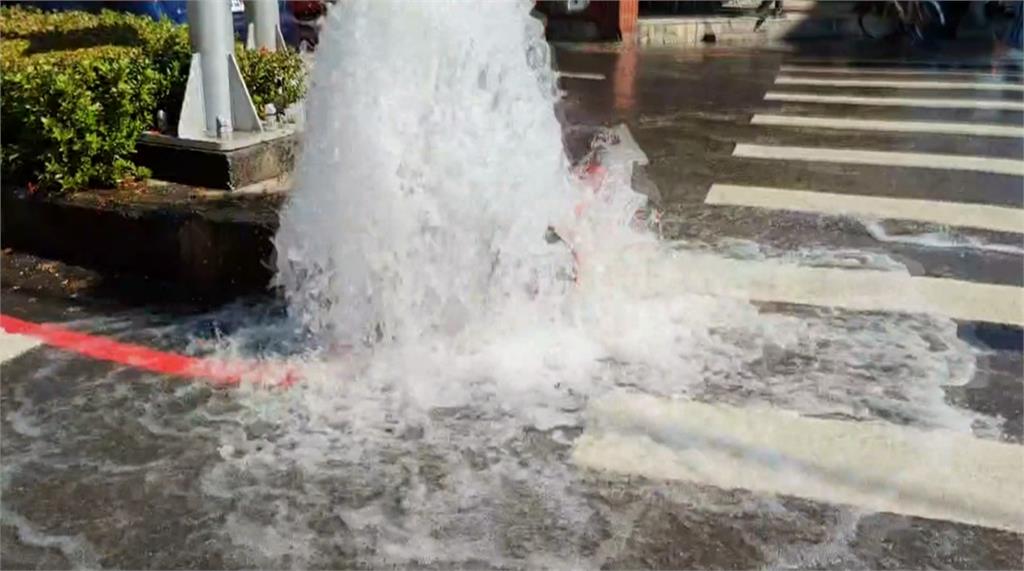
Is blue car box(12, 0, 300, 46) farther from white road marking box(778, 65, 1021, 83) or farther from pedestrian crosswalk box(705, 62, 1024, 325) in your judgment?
white road marking box(778, 65, 1021, 83)

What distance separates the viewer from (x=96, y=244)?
5457 mm

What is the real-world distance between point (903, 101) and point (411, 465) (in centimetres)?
885

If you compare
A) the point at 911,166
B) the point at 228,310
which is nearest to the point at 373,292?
the point at 228,310

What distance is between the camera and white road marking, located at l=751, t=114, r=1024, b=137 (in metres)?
8.99

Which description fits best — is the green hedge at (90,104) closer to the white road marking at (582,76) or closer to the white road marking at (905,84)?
the white road marking at (582,76)

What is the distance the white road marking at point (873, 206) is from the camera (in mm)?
6371

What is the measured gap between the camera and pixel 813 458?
354 cm

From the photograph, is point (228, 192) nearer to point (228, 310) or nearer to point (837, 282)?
point (228, 310)

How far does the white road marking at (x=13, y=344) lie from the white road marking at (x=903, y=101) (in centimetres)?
819

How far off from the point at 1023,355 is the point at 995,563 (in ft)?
5.69

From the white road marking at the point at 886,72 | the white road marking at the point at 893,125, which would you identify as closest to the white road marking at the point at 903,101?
the white road marking at the point at 893,125

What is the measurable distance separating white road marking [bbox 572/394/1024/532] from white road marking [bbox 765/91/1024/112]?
24.9 feet

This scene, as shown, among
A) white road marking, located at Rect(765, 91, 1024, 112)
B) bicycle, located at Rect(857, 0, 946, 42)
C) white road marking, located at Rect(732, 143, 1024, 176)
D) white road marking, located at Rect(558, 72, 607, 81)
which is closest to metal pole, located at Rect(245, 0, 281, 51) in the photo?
white road marking, located at Rect(732, 143, 1024, 176)

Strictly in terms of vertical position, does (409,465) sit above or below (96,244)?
below
